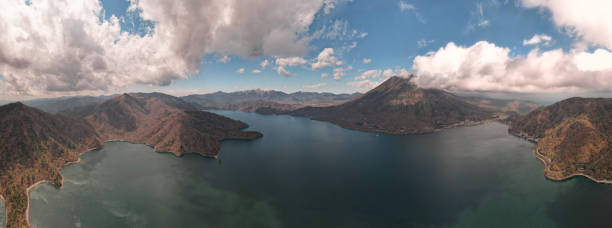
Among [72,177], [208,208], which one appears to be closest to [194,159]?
[72,177]

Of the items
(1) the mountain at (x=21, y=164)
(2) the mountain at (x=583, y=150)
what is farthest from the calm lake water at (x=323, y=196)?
A: (2) the mountain at (x=583, y=150)

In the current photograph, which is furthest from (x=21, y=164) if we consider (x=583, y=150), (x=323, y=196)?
(x=583, y=150)

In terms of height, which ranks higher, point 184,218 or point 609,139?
point 609,139

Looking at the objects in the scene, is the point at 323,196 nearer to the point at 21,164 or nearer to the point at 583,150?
the point at 583,150

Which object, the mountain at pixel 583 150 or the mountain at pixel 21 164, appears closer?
the mountain at pixel 21 164

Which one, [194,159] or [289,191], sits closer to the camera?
[289,191]

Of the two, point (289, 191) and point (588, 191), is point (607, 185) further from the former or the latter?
point (289, 191)

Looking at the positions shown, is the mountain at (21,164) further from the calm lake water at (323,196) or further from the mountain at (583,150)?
the mountain at (583,150)

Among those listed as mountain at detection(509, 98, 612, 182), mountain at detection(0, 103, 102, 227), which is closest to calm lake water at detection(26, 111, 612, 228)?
mountain at detection(0, 103, 102, 227)
